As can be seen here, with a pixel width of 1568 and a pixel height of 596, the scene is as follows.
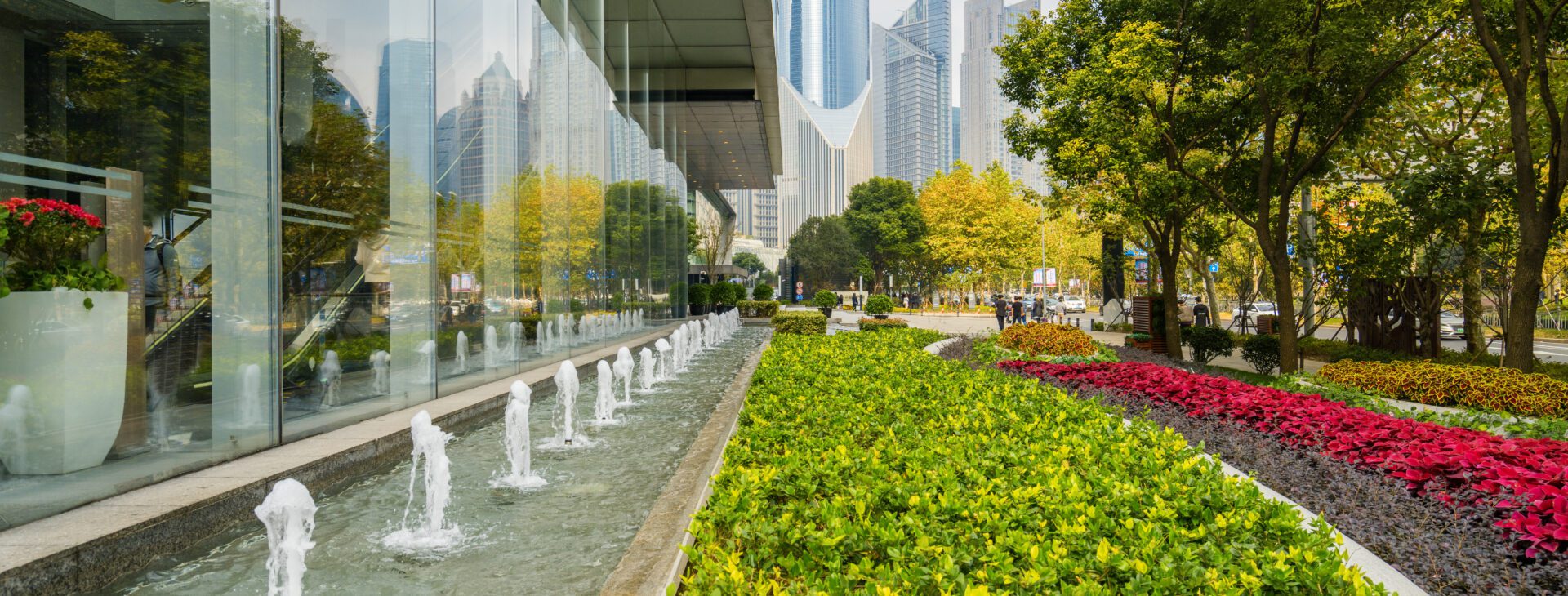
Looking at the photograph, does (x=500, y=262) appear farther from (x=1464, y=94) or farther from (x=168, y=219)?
(x=1464, y=94)

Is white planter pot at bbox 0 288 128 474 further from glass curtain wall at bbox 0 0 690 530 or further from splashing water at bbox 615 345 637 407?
splashing water at bbox 615 345 637 407

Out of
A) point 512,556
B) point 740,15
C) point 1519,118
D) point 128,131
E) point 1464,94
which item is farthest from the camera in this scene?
point 740,15

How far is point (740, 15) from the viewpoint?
1956 centimetres

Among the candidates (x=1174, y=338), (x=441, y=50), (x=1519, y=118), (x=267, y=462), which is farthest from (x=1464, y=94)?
(x=267, y=462)

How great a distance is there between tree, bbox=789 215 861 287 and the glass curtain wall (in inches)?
2187

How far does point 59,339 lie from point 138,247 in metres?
0.83

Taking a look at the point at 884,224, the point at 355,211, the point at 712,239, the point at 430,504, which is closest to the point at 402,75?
the point at 355,211

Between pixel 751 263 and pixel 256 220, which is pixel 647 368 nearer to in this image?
pixel 256 220

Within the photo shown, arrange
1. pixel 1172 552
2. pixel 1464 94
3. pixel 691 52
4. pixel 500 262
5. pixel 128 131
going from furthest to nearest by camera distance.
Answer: pixel 691 52 → pixel 1464 94 → pixel 500 262 → pixel 128 131 → pixel 1172 552

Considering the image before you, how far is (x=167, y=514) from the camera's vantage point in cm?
410

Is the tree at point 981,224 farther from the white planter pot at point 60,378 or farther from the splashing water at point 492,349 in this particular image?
the white planter pot at point 60,378

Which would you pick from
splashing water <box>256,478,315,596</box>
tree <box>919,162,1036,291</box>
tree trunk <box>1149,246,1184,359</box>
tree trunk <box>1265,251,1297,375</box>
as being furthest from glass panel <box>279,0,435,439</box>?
tree <box>919,162,1036,291</box>

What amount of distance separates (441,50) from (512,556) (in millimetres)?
7324

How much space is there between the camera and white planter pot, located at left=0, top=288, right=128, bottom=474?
4.26 metres
